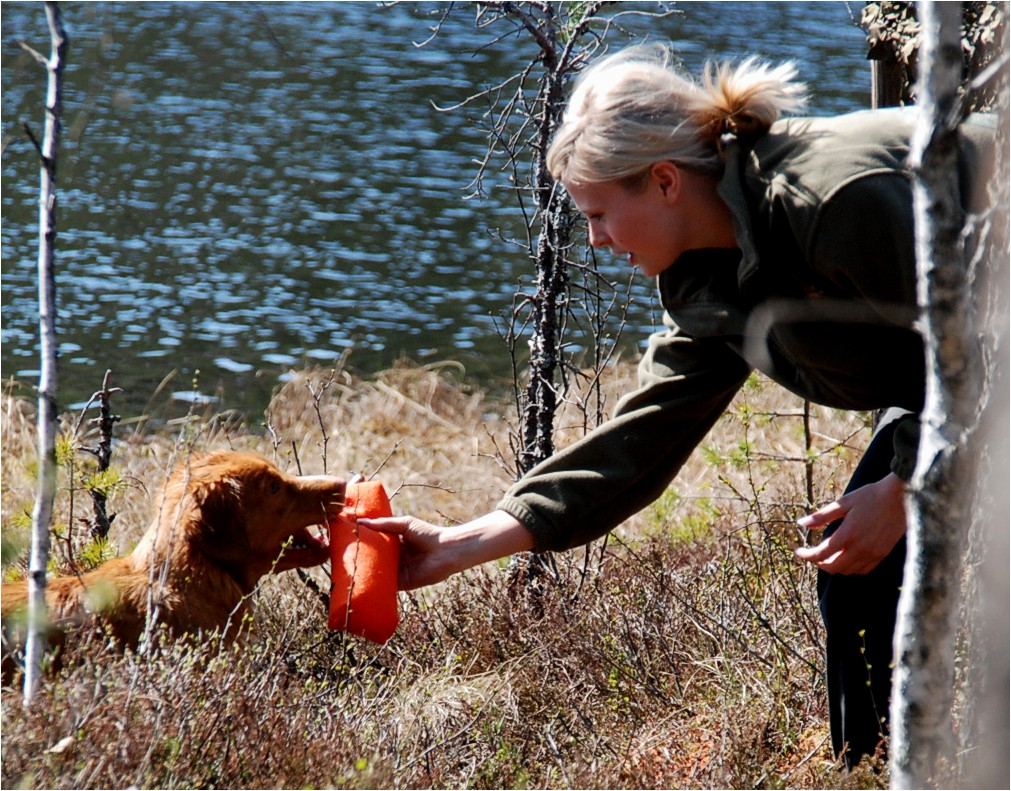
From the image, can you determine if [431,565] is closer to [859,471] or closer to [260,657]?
[260,657]

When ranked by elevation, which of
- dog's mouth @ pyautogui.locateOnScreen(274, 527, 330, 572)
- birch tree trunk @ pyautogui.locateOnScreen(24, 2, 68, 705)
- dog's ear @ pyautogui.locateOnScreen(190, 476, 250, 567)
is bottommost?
dog's mouth @ pyautogui.locateOnScreen(274, 527, 330, 572)

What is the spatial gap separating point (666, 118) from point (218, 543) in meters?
2.13

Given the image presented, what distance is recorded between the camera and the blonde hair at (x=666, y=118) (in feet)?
10.5

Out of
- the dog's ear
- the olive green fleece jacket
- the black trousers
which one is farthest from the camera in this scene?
the dog's ear

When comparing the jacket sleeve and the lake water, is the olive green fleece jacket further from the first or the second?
the lake water

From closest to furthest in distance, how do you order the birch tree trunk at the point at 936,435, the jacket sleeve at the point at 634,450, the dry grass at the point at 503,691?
the birch tree trunk at the point at 936,435 < the dry grass at the point at 503,691 < the jacket sleeve at the point at 634,450

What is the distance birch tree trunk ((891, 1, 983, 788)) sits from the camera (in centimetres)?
196

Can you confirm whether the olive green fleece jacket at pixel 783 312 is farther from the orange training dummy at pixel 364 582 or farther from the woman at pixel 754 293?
the orange training dummy at pixel 364 582

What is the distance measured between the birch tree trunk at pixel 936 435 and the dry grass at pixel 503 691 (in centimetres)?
103

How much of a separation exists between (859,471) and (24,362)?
9840 millimetres

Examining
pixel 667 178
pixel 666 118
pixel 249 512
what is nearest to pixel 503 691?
pixel 249 512

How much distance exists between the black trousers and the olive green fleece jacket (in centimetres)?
24

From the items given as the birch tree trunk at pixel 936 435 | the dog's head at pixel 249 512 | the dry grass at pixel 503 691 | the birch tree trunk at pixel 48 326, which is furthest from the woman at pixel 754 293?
the birch tree trunk at pixel 48 326

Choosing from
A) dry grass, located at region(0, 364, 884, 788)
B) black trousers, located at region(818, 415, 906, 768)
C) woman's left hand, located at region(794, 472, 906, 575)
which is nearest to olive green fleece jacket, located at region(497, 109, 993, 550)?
woman's left hand, located at region(794, 472, 906, 575)
